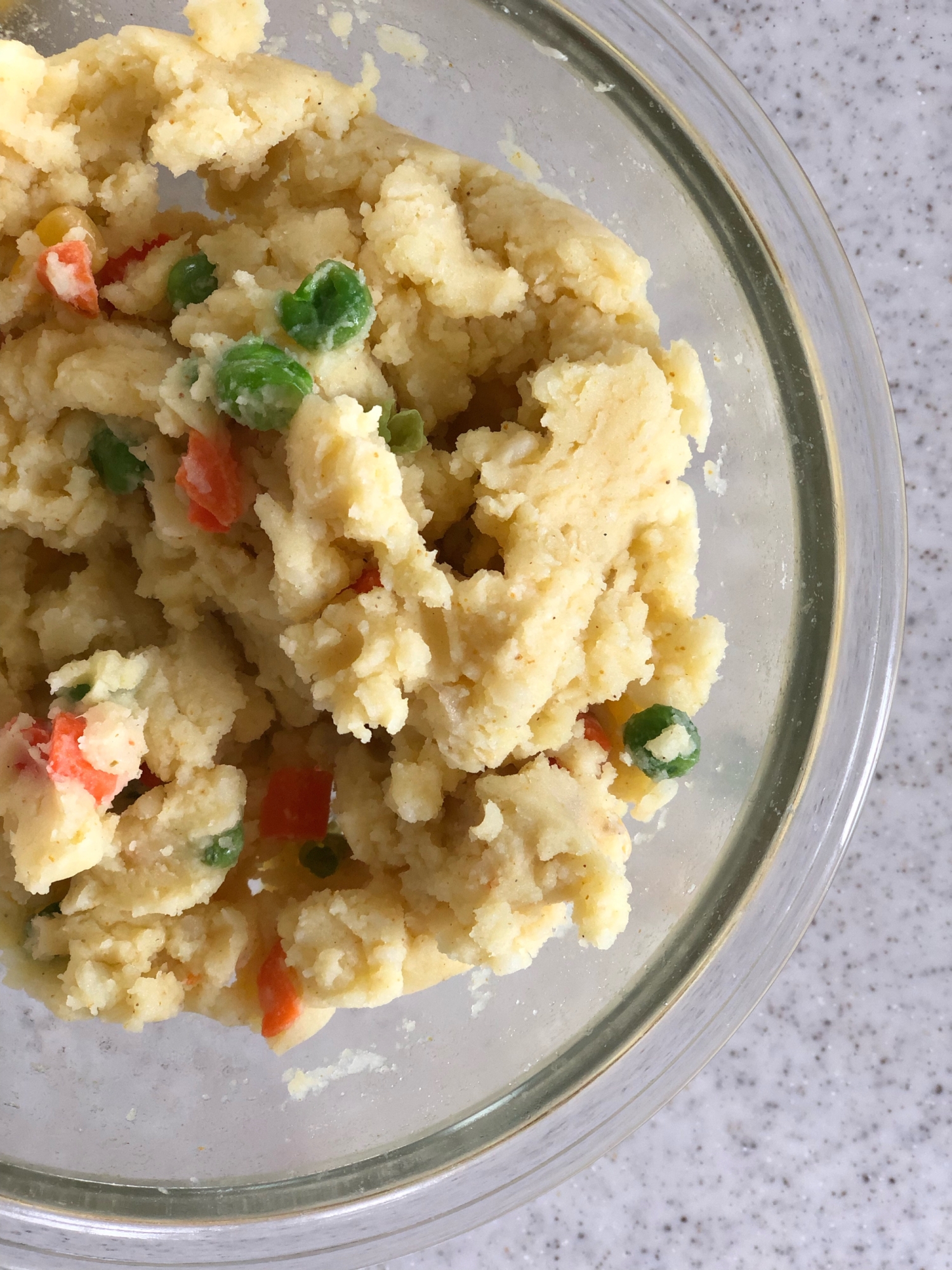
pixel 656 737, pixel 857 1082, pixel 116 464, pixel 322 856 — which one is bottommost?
pixel 857 1082

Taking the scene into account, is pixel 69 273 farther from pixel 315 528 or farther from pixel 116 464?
pixel 315 528

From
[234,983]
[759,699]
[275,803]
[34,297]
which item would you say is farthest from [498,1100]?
[34,297]

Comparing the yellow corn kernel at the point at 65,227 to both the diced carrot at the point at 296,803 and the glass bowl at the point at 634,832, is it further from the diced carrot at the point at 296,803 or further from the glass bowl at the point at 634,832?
the diced carrot at the point at 296,803

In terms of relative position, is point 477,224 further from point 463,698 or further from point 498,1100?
point 498,1100

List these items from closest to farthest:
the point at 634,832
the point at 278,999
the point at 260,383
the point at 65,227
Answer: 1. the point at 260,383
2. the point at 65,227
3. the point at 278,999
4. the point at 634,832

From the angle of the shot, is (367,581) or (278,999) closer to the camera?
(367,581)

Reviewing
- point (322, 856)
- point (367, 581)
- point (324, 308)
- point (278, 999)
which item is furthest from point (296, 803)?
point (324, 308)

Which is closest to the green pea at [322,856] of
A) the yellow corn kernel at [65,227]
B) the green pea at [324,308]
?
the green pea at [324,308]
